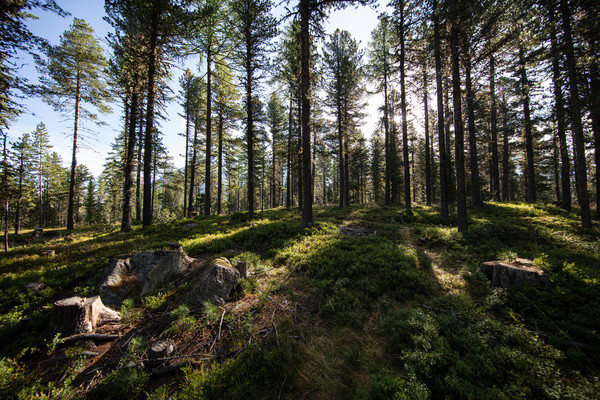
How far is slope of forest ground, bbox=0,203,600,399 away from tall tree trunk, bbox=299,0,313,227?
423 cm

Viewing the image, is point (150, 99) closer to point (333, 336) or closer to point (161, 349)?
point (161, 349)

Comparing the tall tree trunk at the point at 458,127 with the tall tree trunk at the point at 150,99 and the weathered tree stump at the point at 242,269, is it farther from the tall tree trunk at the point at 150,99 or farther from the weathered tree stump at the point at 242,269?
the tall tree trunk at the point at 150,99

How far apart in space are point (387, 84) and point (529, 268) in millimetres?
19682

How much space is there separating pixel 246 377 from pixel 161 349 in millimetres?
1560

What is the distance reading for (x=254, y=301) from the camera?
4.70 metres

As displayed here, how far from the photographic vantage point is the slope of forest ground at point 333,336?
274cm

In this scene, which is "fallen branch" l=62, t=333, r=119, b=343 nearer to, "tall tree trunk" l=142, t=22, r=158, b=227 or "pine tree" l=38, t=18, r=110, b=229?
"tall tree trunk" l=142, t=22, r=158, b=227

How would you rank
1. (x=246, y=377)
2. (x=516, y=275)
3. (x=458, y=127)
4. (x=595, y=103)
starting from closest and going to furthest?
1. (x=246, y=377)
2. (x=516, y=275)
3. (x=595, y=103)
4. (x=458, y=127)

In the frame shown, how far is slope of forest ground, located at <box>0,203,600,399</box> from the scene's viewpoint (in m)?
2.74

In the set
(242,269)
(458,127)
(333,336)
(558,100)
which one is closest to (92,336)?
(242,269)

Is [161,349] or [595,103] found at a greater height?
[595,103]

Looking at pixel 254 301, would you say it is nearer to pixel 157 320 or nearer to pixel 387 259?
pixel 157 320

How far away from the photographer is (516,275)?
4.64m

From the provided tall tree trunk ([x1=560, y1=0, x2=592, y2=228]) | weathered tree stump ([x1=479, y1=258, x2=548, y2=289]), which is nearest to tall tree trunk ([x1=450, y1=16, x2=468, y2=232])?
weathered tree stump ([x1=479, y1=258, x2=548, y2=289])
